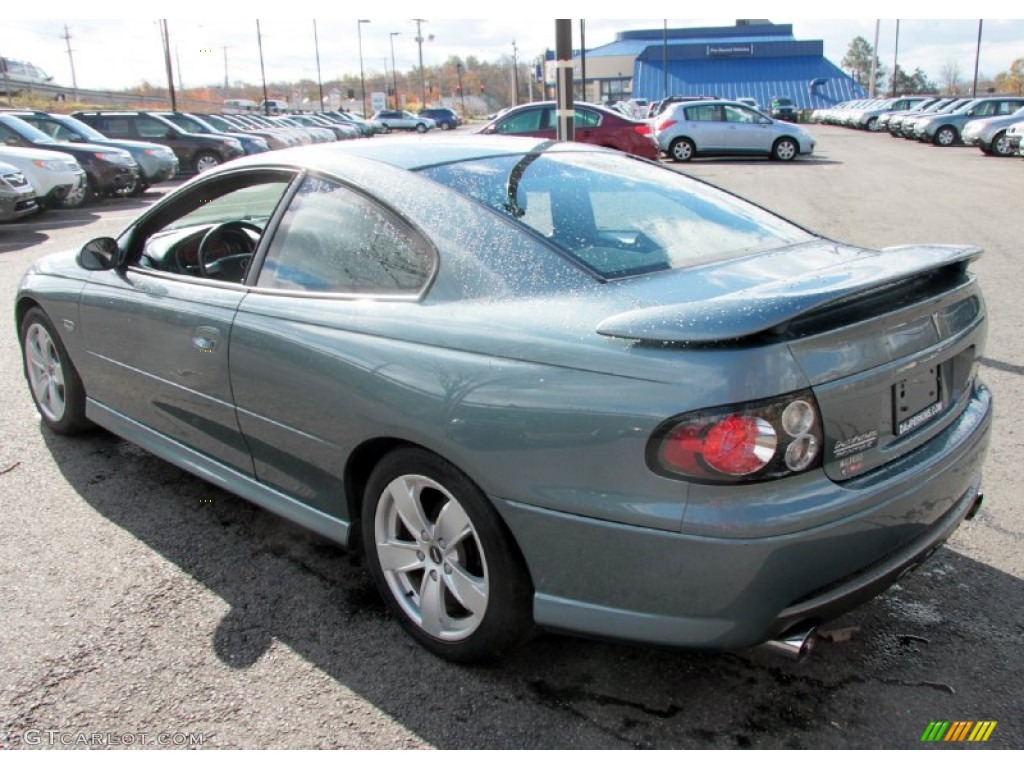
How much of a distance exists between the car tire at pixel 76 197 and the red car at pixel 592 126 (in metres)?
7.97

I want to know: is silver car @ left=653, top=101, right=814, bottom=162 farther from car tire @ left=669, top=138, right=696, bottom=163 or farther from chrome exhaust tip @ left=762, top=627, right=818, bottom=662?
chrome exhaust tip @ left=762, top=627, right=818, bottom=662

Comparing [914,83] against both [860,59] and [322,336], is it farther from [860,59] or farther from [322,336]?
[322,336]

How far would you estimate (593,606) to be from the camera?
2.29 metres

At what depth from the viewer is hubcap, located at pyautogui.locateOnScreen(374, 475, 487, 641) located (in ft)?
8.43

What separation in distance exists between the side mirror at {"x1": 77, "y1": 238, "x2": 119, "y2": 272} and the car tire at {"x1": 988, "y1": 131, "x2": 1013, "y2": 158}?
26100mm

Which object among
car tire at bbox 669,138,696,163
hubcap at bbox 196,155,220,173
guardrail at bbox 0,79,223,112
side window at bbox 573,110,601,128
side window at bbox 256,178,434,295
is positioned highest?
guardrail at bbox 0,79,223,112

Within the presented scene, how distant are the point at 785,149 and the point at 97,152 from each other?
1728 centimetres

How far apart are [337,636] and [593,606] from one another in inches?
38.9

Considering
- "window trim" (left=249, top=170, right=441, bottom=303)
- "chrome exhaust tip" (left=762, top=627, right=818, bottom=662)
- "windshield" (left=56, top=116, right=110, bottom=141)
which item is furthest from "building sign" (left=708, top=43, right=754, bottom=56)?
"chrome exhaust tip" (left=762, top=627, right=818, bottom=662)

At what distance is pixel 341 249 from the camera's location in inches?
117

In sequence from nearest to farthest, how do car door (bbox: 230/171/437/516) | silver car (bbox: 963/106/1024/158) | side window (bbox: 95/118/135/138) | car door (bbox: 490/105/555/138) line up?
car door (bbox: 230/171/437/516) < car door (bbox: 490/105/555/138) < side window (bbox: 95/118/135/138) < silver car (bbox: 963/106/1024/158)

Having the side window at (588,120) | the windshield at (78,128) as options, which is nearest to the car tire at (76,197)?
the windshield at (78,128)

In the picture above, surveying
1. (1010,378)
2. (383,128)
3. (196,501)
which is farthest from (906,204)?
(383,128)

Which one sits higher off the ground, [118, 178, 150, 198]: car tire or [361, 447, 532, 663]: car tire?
[118, 178, 150, 198]: car tire
